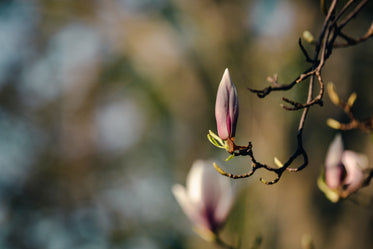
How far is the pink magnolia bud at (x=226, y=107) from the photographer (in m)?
0.31

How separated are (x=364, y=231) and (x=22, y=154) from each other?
2.20 metres

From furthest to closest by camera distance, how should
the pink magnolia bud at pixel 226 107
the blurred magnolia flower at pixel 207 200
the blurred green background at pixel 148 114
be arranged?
the blurred green background at pixel 148 114, the blurred magnolia flower at pixel 207 200, the pink magnolia bud at pixel 226 107

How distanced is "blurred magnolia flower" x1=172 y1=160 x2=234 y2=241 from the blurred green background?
1.17 metres

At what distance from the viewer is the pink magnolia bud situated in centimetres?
31

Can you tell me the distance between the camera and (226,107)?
31cm

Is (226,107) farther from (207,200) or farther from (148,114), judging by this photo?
(148,114)

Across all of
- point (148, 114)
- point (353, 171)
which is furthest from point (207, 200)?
point (148, 114)

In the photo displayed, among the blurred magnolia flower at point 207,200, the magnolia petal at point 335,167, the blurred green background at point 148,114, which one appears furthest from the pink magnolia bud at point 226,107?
the blurred green background at point 148,114

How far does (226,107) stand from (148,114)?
121 inches

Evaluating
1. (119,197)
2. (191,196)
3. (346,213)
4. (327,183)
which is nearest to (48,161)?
(119,197)

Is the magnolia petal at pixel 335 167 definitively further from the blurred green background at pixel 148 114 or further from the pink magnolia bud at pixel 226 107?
the blurred green background at pixel 148 114

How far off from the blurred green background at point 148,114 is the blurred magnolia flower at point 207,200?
3.84 ft

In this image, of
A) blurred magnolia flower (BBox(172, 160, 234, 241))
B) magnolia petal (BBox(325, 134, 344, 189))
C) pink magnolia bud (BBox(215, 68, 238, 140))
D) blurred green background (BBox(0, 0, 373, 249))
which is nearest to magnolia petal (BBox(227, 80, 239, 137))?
pink magnolia bud (BBox(215, 68, 238, 140))

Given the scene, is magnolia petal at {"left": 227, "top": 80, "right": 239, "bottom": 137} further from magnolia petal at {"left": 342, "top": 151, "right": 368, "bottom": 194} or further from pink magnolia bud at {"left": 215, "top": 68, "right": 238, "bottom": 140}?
magnolia petal at {"left": 342, "top": 151, "right": 368, "bottom": 194}
